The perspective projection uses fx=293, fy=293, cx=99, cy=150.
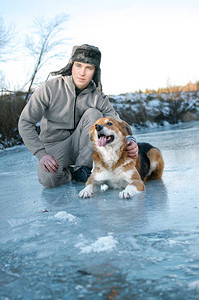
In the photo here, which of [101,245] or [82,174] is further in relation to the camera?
[82,174]

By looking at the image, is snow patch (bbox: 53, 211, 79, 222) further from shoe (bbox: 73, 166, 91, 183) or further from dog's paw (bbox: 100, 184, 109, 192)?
shoe (bbox: 73, 166, 91, 183)

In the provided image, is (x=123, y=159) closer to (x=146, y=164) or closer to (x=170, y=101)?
(x=146, y=164)

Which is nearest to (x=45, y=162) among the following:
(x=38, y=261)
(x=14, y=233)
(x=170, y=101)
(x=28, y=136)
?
(x=28, y=136)

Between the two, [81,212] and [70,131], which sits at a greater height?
[70,131]

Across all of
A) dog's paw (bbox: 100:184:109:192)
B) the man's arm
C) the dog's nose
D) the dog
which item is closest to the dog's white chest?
the dog

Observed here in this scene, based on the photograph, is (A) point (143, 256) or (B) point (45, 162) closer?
(A) point (143, 256)

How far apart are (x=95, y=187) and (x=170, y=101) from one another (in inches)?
656

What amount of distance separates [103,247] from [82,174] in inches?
94.8

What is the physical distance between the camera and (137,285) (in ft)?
3.97

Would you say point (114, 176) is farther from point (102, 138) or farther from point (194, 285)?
point (194, 285)

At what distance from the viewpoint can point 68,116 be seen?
4.13 meters

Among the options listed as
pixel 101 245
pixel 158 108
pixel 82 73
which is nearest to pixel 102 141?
pixel 82 73

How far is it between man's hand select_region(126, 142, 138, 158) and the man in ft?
2.64

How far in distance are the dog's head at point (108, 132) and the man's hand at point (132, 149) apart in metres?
0.09
